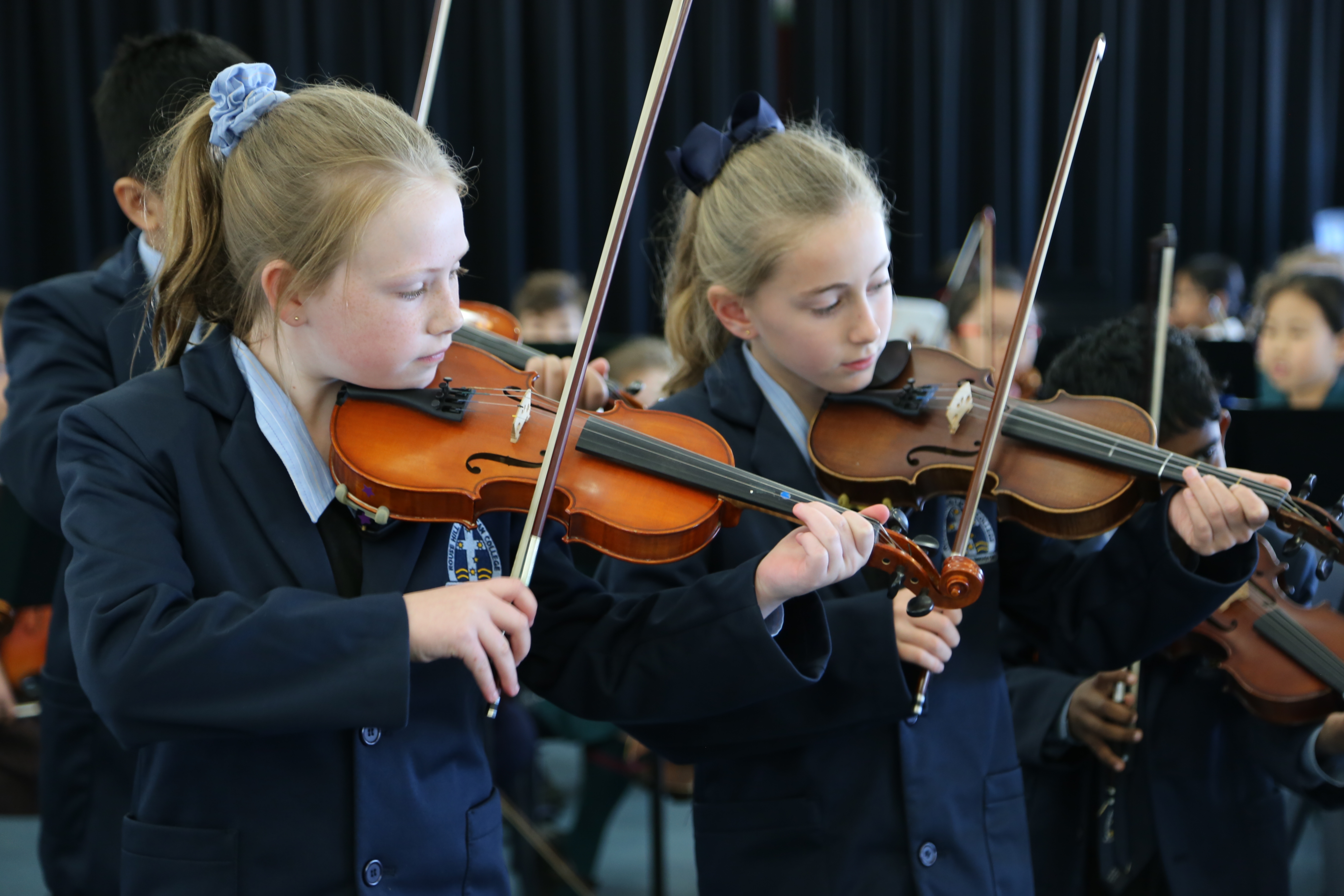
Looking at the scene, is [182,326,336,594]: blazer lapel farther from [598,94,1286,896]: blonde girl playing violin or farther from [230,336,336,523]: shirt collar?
[598,94,1286,896]: blonde girl playing violin

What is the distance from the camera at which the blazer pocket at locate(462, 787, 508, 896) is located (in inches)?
40.6

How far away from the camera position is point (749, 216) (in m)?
1.33

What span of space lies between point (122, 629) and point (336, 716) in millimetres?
162

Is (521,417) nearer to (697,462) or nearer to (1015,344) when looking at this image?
(697,462)

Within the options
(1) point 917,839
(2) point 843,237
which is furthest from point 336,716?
(2) point 843,237

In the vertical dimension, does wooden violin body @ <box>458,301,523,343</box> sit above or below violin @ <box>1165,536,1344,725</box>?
above

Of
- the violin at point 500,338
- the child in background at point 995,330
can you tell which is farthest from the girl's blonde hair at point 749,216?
the child in background at point 995,330

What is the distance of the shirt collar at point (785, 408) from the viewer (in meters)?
1.31

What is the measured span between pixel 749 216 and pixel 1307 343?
2.16 meters

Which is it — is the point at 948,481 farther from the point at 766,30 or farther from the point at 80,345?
the point at 766,30

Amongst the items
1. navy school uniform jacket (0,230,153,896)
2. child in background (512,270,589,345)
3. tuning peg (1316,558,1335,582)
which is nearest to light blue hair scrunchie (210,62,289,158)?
navy school uniform jacket (0,230,153,896)

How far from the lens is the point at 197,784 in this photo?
3.21 feet

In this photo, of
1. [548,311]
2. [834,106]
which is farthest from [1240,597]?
[834,106]

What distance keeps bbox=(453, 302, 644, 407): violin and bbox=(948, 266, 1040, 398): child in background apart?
44.2 inches
